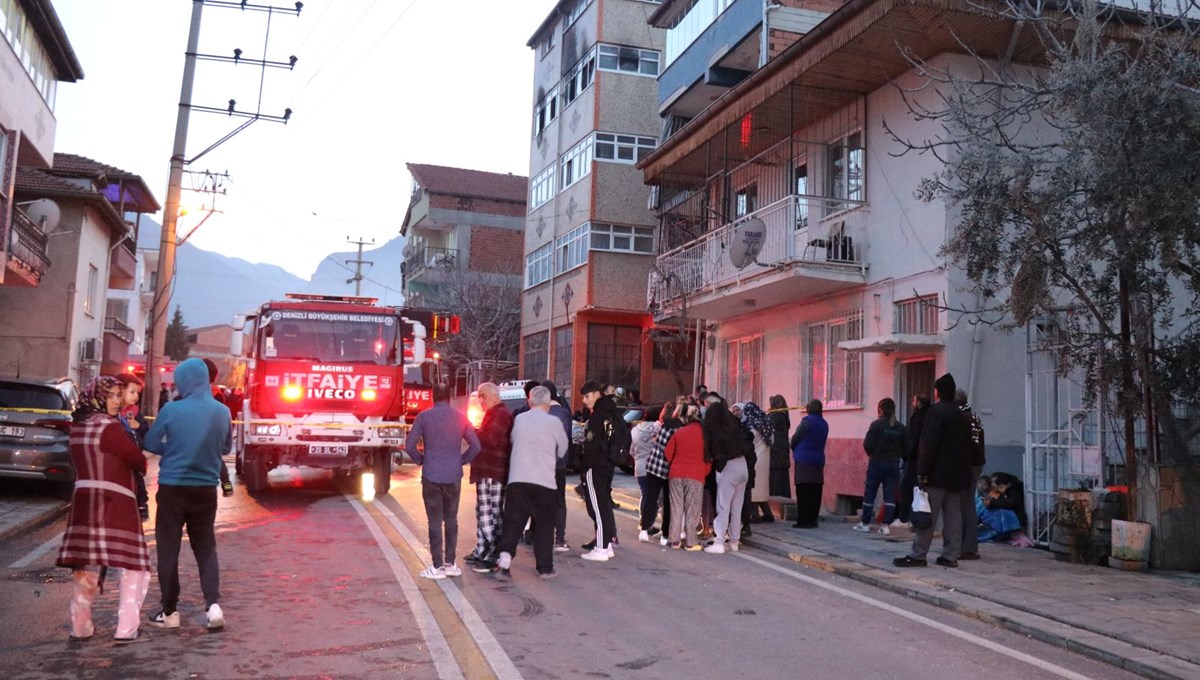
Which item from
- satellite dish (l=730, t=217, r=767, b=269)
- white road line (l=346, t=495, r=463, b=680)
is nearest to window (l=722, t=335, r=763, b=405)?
satellite dish (l=730, t=217, r=767, b=269)

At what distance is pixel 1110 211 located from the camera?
1064 cm

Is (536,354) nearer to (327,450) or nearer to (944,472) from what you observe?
(327,450)

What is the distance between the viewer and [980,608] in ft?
28.9

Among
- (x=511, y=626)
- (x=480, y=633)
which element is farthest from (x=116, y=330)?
(x=480, y=633)

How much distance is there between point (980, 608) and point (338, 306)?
11.6 metres

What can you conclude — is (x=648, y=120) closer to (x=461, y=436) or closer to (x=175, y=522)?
(x=461, y=436)

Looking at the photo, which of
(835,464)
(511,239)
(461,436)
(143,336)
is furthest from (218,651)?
(143,336)

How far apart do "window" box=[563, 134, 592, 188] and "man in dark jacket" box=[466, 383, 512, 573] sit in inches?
943

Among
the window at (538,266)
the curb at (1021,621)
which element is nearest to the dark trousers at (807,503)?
the curb at (1021,621)

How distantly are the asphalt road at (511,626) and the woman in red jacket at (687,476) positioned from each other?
90 cm

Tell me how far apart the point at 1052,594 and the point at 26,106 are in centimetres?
2164

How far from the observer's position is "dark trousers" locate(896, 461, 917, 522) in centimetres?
1387

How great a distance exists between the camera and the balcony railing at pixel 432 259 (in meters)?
54.4

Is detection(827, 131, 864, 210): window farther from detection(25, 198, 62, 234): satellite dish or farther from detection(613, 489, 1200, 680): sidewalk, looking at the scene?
detection(25, 198, 62, 234): satellite dish
